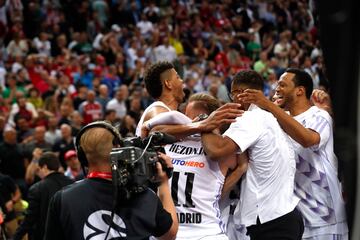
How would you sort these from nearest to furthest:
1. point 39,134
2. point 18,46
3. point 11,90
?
point 39,134 < point 11,90 < point 18,46

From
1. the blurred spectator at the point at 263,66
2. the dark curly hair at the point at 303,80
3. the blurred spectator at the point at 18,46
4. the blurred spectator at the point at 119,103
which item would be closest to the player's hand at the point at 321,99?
the dark curly hair at the point at 303,80

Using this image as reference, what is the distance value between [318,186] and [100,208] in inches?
99.6

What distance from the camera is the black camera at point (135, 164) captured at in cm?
307

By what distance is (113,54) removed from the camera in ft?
65.6

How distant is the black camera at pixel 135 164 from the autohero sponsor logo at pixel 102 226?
0.40ft

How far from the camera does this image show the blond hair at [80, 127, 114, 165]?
10.8 feet

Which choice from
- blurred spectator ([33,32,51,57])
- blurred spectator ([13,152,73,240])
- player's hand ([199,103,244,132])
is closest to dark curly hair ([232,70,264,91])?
player's hand ([199,103,244,132])

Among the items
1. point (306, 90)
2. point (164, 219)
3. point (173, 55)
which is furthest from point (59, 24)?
point (164, 219)

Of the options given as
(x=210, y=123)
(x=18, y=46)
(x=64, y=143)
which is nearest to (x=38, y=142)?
(x=64, y=143)

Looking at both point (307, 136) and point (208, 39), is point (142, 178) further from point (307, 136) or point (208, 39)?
point (208, 39)

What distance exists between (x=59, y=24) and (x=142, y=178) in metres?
18.2

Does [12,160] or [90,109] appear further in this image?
[90,109]

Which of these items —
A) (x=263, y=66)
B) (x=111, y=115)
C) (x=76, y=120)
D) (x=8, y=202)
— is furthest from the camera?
(x=263, y=66)

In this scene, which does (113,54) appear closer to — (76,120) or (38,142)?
(76,120)
